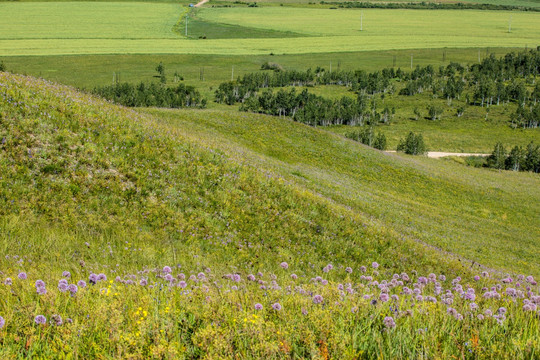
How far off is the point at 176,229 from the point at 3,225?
15.6ft

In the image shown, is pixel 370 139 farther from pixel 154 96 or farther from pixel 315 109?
pixel 154 96

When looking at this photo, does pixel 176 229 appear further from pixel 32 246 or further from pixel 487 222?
pixel 487 222

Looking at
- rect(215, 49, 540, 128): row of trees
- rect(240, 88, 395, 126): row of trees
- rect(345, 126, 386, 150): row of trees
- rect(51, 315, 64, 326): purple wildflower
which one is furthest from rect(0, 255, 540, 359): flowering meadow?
rect(215, 49, 540, 128): row of trees

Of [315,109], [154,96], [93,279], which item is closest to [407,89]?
[315,109]

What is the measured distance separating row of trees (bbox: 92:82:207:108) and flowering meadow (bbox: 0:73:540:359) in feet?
349

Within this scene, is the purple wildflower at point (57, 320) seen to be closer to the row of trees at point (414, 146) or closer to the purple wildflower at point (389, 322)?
the purple wildflower at point (389, 322)

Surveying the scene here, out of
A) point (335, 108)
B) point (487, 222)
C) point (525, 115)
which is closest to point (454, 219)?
point (487, 222)

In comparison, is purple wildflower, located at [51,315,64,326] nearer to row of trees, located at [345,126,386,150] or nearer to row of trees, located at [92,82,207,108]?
row of trees, located at [345,126,386,150]

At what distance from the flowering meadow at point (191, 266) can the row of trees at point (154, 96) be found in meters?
106

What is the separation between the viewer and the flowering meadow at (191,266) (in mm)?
4715

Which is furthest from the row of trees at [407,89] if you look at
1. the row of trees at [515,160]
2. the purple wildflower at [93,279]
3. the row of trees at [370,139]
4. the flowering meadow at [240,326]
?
the flowering meadow at [240,326]

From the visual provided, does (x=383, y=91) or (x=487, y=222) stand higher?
(x=383, y=91)

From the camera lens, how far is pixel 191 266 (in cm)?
1052

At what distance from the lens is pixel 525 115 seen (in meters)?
160
